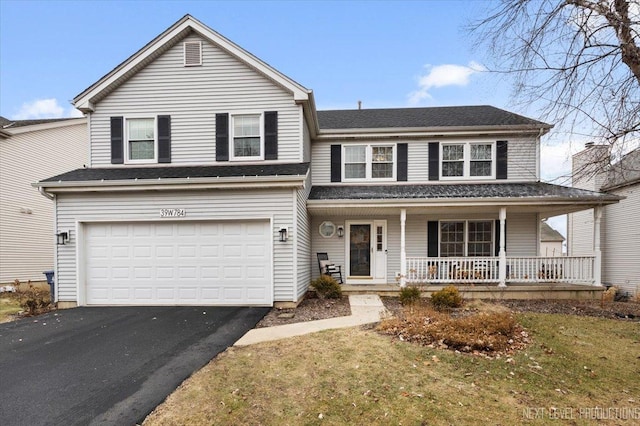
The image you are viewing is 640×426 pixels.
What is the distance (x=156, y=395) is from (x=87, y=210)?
709 centimetres

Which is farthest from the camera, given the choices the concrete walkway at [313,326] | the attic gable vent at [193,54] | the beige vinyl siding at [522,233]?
the beige vinyl siding at [522,233]

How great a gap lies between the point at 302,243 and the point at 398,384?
577 cm

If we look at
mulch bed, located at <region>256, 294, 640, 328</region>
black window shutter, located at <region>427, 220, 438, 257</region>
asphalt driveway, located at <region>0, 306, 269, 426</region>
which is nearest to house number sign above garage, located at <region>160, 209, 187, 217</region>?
asphalt driveway, located at <region>0, 306, 269, 426</region>

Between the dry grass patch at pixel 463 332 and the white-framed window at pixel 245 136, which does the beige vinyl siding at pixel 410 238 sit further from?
the dry grass patch at pixel 463 332

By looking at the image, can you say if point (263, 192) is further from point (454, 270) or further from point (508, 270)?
point (508, 270)

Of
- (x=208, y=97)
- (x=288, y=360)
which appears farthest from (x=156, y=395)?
(x=208, y=97)

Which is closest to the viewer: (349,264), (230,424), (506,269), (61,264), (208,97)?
(230,424)

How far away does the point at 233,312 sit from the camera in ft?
26.3

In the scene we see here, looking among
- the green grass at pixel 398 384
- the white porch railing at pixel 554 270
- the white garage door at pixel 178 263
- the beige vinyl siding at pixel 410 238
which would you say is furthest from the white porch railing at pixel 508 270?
the white garage door at pixel 178 263

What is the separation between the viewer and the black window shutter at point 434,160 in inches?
460

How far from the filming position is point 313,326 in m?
6.59

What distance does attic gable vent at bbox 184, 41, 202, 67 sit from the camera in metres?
9.90

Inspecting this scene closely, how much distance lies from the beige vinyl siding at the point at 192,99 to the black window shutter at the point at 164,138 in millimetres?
118

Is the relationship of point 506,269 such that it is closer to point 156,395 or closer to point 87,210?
point 156,395
